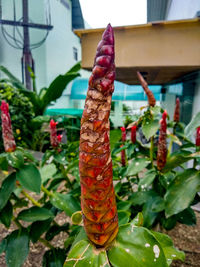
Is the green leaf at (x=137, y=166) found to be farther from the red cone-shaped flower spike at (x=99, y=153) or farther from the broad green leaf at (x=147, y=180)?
the red cone-shaped flower spike at (x=99, y=153)

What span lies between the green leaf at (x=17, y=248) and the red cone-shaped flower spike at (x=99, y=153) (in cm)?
58

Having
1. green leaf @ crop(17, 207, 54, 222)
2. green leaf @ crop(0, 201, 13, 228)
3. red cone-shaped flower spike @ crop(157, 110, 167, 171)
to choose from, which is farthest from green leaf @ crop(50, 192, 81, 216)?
red cone-shaped flower spike @ crop(157, 110, 167, 171)

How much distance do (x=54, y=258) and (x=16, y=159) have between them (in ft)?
1.73

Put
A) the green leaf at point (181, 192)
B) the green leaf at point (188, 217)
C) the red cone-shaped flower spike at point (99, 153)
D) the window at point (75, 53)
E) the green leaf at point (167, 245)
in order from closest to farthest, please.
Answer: the red cone-shaped flower spike at point (99, 153), the green leaf at point (167, 245), the green leaf at point (181, 192), the green leaf at point (188, 217), the window at point (75, 53)

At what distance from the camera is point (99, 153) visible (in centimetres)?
30

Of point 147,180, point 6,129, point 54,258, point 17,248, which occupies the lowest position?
point 54,258

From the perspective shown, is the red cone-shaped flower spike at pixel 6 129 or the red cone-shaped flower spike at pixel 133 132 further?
the red cone-shaped flower spike at pixel 133 132

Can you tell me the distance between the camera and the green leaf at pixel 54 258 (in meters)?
0.92

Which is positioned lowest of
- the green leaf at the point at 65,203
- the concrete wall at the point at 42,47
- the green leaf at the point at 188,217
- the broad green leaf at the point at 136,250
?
the green leaf at the point at 188,217

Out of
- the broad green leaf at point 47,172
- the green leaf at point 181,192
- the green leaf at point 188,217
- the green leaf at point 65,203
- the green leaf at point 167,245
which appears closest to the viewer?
the green leaf at point 167,245

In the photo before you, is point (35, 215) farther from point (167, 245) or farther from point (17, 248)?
point (167, 245)

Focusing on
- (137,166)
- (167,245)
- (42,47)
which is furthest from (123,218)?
(42,47)

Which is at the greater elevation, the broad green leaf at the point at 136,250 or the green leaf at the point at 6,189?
the broad green leaf at the point at 136,250

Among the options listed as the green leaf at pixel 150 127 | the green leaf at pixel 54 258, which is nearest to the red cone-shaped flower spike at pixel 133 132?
the green leaf at pixel 150 127
